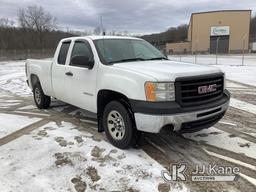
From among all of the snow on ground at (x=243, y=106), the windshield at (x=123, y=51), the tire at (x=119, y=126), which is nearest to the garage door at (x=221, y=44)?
the snow on ground at (x=243, y=106)

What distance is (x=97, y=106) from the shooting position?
512 cm

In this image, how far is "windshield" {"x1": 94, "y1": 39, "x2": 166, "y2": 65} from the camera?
515cm

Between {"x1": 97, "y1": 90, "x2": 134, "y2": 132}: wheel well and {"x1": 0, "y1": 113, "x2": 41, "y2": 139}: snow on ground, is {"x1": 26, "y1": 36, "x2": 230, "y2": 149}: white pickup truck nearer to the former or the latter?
{"x1": 97, "y1": 90, "x2": 134, "y2": 132}: wheel well

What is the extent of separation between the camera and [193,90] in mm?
4234

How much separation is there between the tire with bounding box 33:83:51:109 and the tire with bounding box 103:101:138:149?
125 inches

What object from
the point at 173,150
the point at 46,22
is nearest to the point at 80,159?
the point at 173,150

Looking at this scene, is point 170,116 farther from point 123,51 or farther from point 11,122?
point 11,122

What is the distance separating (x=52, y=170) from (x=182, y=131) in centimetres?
195

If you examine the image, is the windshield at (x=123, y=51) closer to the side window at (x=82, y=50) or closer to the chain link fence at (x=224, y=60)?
the side window at (x=82, y=50)

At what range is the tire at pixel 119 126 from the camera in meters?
4.42

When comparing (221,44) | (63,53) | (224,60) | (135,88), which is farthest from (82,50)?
(221,44)

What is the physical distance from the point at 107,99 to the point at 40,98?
326 cm

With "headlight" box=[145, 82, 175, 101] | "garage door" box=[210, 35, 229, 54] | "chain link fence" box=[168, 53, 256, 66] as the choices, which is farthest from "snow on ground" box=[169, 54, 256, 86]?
"garage door" box=[210, 35, 229, 54]

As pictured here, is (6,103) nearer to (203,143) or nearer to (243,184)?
(203,143)
